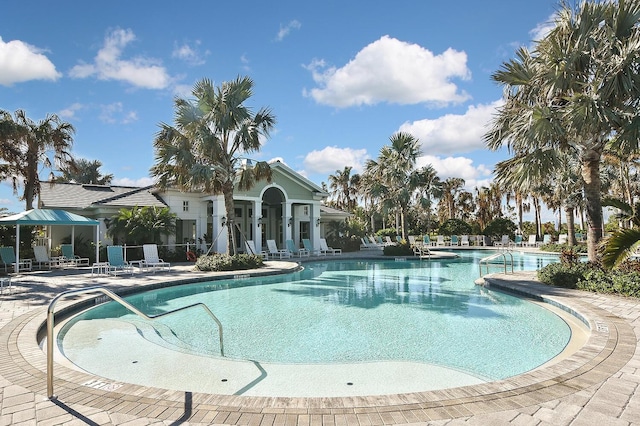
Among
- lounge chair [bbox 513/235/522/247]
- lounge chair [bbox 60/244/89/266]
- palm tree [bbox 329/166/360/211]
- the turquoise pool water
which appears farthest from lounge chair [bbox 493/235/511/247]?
lounge chair [bbox 60/244/89/266]

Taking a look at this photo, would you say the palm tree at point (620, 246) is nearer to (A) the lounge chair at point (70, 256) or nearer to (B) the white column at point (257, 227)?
(B) the white column at point (257, 227)

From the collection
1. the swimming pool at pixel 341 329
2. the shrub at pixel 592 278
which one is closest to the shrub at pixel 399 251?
the swimming pool at pixel 341 329

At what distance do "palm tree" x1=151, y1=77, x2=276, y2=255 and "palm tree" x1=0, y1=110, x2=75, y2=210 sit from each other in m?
6.39

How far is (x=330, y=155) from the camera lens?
3644 cm

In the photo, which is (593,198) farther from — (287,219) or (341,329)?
(287,219)

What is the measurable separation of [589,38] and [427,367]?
10186mm

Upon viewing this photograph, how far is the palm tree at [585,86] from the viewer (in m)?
9.60

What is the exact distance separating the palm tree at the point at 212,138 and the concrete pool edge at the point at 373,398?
11819 mm

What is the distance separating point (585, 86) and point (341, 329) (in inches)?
385

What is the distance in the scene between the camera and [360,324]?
327 inches

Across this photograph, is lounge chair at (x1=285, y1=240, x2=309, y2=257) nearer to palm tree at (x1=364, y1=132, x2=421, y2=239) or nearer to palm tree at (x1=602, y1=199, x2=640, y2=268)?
palm tree at (x1=364, y1=132, x2=421, y2=239)

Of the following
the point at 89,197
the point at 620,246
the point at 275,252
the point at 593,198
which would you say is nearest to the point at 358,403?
the point at 620,246

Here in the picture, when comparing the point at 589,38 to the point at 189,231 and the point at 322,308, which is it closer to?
the point at 322,308

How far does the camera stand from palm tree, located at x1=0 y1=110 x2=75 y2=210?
1795cm
